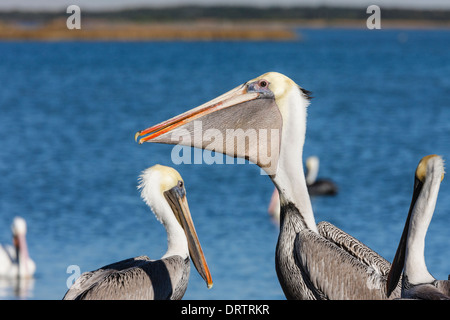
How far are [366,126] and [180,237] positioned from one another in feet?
72.5

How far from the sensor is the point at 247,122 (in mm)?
4395

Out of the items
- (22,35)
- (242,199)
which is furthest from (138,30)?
(242,199)

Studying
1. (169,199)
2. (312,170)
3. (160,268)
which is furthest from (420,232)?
(312,170)

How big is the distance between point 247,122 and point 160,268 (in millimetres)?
1048

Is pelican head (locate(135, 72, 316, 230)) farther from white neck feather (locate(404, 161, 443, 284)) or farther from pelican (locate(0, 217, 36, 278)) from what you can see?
pelican (locate(0, 217, 36, 278))

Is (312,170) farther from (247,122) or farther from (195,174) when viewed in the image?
(247,122)

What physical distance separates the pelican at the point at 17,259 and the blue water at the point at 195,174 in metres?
0.18

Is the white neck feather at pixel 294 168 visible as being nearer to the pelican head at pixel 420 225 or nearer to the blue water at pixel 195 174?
the pelican head at pixel 420 225

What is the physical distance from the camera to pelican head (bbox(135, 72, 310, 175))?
4184mm

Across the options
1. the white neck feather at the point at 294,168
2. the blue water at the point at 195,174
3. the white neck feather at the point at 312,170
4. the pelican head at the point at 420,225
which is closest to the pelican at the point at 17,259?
the blue water at the point at 195,174

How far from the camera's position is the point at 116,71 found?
2083 inches

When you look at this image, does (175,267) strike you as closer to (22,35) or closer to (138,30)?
(22,35)

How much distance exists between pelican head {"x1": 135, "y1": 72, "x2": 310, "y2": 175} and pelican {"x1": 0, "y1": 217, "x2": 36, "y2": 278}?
7.25 m
